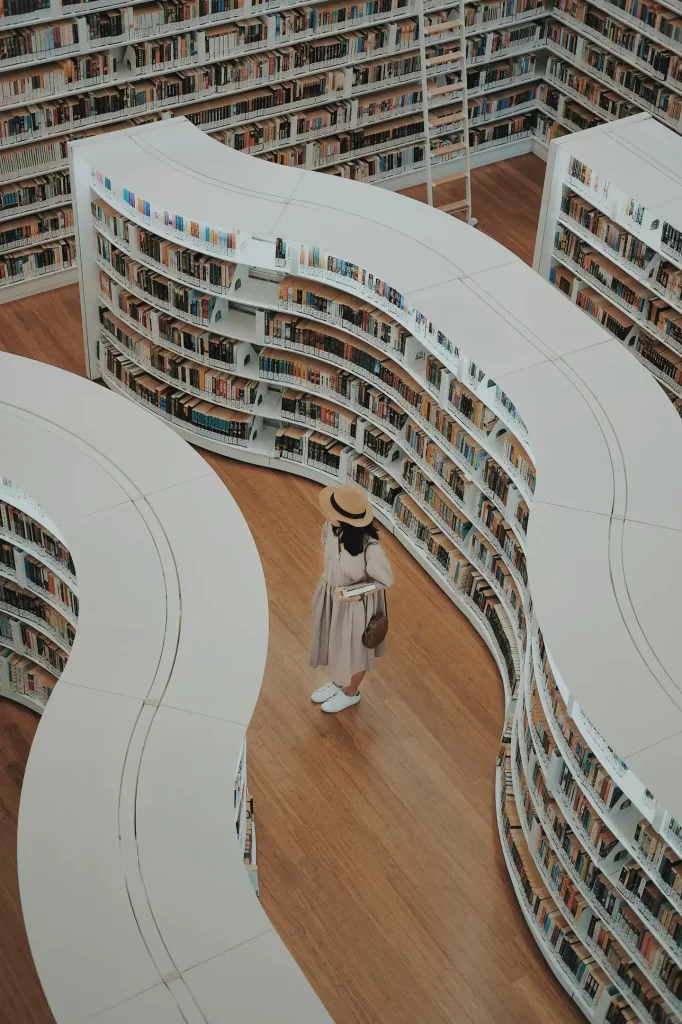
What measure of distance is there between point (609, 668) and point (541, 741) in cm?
78

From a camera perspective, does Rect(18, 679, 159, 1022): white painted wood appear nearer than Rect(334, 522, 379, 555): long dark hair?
Yes

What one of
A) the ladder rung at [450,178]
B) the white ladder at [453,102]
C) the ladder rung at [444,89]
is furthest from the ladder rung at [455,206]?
the ladder rung at [444,89]

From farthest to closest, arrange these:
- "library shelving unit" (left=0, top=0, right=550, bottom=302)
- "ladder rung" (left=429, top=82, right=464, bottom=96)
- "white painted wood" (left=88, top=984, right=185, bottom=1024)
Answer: "ladder rung" (left=429, top=82, right=464, bottom=96), "library shelving unit" (left=0, top=0, right=550, bottom=302), "white painted wood" (left=88, top=984, right=185, bottom=1024)

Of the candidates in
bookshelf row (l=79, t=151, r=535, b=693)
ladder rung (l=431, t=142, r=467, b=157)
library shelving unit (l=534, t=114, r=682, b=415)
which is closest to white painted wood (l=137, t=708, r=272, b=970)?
bookshelf row (l=79, t=151, r=535, b=693)

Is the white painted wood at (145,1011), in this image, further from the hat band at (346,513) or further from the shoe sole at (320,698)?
the shoe sole at (320,698)

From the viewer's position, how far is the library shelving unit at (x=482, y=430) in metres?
5.98

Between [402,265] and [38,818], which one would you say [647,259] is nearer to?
[402,265]

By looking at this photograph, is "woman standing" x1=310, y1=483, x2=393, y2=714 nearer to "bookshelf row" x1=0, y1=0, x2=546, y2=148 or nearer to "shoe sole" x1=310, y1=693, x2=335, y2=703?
"shoe sole" x1=310, y1=693, x2=335, y2=703

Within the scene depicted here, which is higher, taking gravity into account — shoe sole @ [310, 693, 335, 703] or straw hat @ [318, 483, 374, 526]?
straw hat @ [318, 483, 374, 526]

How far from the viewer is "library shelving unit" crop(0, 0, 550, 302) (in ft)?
32.2

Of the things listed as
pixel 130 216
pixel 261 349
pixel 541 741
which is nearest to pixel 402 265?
pixel 261 349

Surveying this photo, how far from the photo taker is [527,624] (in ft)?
22.7

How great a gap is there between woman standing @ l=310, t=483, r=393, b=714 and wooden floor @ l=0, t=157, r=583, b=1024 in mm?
350

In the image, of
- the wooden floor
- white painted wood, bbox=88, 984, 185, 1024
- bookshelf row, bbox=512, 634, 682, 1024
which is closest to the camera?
white painted wood, bbox=88, 984, 185, 1024
